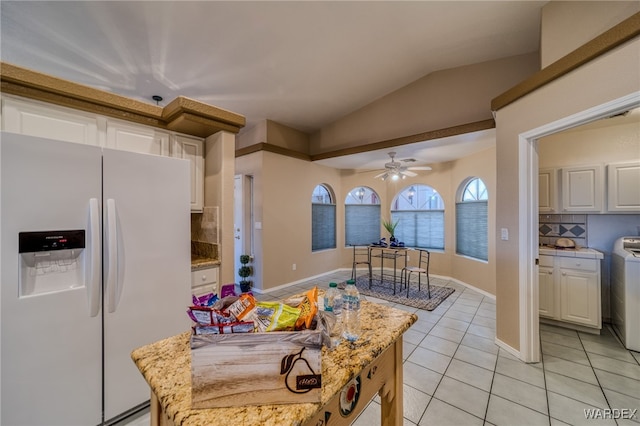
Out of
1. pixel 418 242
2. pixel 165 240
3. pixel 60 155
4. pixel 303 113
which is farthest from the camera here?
pixel 418 242

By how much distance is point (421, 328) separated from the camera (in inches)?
114

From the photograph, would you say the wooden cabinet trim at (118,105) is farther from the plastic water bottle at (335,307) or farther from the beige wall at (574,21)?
the beige wall at (574,21)

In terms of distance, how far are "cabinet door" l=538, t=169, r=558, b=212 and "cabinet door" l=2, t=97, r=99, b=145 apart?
4.78 meters

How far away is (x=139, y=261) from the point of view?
Answer: 1635mm

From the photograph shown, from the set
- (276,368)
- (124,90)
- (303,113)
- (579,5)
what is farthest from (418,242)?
(124,90)

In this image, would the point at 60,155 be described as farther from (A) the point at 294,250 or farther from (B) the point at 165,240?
(A) the point at 294,250

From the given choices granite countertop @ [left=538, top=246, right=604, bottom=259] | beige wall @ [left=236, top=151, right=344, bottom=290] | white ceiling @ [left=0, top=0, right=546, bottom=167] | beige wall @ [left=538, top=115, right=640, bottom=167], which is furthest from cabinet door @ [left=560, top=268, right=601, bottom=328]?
beige wall @ [left=236, top=151, right=344, bottom=290]

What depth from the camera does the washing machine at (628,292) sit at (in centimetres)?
228

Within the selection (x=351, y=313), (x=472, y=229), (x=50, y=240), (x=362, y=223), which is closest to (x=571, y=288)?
(x=472, y=229)

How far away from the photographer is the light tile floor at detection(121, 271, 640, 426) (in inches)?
64.9

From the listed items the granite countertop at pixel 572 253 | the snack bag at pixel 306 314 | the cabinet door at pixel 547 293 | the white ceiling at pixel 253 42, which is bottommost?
the cabinet door at pixel 547 293

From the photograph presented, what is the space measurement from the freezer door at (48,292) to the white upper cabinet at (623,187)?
15.8 feet

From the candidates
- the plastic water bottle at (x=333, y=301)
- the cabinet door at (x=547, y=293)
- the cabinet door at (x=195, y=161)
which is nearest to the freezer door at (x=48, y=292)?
the cabinet door at (x=195, y=161)

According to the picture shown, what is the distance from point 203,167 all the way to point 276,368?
7.63 ft
